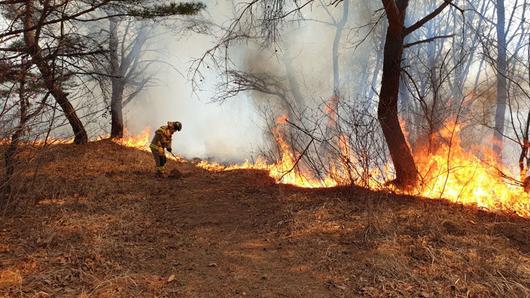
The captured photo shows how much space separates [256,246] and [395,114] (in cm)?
388

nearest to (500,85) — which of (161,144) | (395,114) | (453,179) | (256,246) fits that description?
(453,179)

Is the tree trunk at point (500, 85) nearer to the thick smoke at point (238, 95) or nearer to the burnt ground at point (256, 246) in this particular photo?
the thick smoke at point (238, 95)

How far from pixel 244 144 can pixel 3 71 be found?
811 inches

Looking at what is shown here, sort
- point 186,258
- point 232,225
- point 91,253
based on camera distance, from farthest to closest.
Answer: point 232,225
point 186,258
point 91,253

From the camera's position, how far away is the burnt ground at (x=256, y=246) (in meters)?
3.70

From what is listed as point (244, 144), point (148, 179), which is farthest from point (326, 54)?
point (148, 179)

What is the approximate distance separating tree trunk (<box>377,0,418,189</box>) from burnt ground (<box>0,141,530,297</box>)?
953 millimetres

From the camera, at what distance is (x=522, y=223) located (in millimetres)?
5469

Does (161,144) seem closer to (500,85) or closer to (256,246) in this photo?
(256,246)

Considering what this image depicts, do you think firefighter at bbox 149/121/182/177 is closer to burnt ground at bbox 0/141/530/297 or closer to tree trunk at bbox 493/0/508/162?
burnt ground at bbox 0/141/530/297

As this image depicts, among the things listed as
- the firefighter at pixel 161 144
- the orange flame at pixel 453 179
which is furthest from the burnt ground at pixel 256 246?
the firefighter at pixel 161 144

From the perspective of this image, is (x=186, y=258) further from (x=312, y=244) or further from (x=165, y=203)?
(x=165, y=203)

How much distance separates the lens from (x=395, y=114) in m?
7.20

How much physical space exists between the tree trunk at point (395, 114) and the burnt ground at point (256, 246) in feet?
3.13
